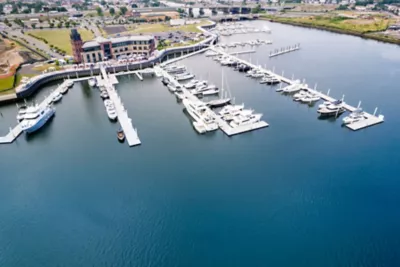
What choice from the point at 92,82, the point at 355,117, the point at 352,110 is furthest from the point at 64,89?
the point at 352,110

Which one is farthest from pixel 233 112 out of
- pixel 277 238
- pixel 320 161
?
pixel 277 238

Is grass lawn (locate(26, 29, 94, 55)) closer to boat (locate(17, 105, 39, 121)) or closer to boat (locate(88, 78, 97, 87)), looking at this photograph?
boat (locate(88, 78, 97, 87))

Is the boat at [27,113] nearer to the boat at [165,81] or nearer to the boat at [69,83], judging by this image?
the boat at [69,83]

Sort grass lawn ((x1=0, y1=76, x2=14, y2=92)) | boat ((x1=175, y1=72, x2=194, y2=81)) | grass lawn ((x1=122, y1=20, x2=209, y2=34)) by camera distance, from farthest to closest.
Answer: grass lawn ((x1=122, y1=20, x2=209, y2=34)) → boat ((x1=175, y1=72, x2=194, y2=81)) → grass lawn ((x1=0, y1=76, x2=14, y2=92))

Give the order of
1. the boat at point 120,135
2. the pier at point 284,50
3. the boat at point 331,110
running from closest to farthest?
the boat at point 120,135
the boat at point 331,110
the pier at point 284,50

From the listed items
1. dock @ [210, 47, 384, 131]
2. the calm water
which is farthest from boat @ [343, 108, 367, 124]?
the calm water

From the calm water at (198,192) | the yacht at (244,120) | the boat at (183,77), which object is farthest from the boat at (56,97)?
the yacht at (244,120)

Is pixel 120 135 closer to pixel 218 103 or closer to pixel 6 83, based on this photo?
pixel 218 103
